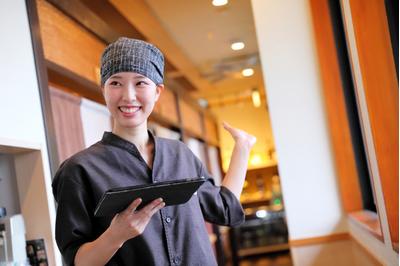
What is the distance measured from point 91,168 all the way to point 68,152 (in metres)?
1.76

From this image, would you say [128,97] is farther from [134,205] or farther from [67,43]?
[67,43]

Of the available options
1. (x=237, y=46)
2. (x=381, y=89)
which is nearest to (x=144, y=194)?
(x=381, y=89)

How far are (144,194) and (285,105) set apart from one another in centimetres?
215

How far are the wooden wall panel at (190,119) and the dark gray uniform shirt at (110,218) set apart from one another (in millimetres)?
4891

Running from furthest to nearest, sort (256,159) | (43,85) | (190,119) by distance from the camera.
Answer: (256,159) < (190,119) < (43,85)

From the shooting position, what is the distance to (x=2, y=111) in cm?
211

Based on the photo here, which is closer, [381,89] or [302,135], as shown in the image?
[381,89]

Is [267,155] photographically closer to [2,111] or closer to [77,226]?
[2,111]

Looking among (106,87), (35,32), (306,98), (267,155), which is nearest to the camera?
(106,87)

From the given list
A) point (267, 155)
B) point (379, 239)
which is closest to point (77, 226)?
point (379, 239)

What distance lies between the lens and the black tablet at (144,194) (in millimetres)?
952

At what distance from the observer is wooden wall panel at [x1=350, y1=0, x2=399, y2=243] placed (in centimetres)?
172

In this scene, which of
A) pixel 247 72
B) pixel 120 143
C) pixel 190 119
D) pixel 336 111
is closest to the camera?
pixel 120 143

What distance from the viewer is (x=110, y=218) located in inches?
44.3
